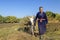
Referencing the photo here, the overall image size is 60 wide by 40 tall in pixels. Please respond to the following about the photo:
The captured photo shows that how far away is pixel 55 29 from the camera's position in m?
21.7

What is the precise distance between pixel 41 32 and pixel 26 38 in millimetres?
1437

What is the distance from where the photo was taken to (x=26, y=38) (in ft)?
39.5

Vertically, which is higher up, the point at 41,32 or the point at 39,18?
the point at 39,18

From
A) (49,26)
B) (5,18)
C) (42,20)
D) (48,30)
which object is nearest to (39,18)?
(42,20)

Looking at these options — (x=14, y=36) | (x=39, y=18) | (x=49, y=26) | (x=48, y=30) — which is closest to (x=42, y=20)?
(x=39, y=18)

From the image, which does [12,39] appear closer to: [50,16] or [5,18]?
[50,16]

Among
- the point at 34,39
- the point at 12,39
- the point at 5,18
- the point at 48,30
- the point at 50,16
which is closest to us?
the point at 12,39

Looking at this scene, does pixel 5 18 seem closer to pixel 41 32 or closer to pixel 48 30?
pixel 48 30

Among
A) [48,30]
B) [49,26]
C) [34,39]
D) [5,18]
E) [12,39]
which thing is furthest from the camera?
[5,18]

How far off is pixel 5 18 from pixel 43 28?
936 inches

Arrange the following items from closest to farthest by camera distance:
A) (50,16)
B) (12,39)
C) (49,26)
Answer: (12,39), (49,26), (50,16)

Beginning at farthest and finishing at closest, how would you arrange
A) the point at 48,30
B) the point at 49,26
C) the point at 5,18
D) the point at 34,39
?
the point at 5,18
the point at 49,26
the point at 48,30
the point at 34,39

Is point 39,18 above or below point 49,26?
above

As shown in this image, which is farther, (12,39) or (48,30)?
(48,30)
